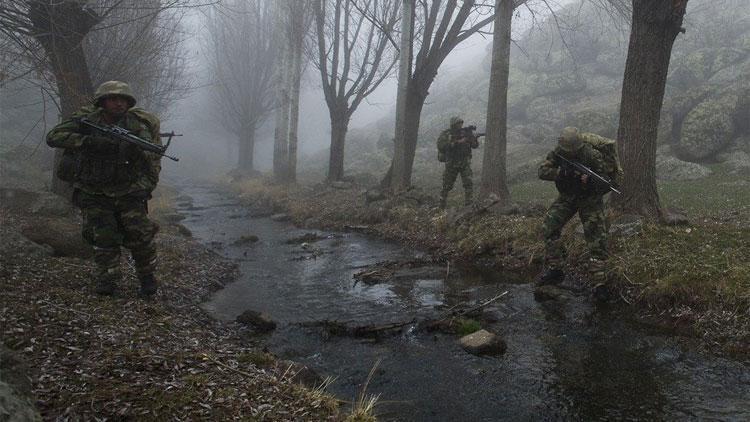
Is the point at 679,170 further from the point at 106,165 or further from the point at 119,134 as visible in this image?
the point at 106,165

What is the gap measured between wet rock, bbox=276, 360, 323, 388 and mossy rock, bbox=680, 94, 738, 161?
50.8 ft

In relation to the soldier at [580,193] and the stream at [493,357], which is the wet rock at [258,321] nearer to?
the stream at [493,357]

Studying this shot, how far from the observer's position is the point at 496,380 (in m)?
4.21

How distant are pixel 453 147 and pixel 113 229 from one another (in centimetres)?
817

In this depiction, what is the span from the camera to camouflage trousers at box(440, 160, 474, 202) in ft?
38.1

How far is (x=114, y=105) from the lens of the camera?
17.3 ft

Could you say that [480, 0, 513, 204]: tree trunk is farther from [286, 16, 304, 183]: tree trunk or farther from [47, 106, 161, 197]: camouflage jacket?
[286, 16, 304, 183]: tree trunk

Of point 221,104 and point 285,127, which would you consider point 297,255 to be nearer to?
point 285,127

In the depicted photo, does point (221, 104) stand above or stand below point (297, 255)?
above

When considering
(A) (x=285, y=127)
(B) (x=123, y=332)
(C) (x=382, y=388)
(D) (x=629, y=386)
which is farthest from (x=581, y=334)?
(A) (x=285, y=127)

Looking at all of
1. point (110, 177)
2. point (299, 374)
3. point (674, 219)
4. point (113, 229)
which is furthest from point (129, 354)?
point (674, 219)

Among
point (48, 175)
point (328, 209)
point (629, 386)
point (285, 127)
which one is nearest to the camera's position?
point (629, 386)

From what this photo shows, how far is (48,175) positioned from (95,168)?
16854mm

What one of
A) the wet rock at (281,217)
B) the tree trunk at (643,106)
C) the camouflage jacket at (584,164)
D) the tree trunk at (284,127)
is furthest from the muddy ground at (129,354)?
the tree trunk at (284,127)
